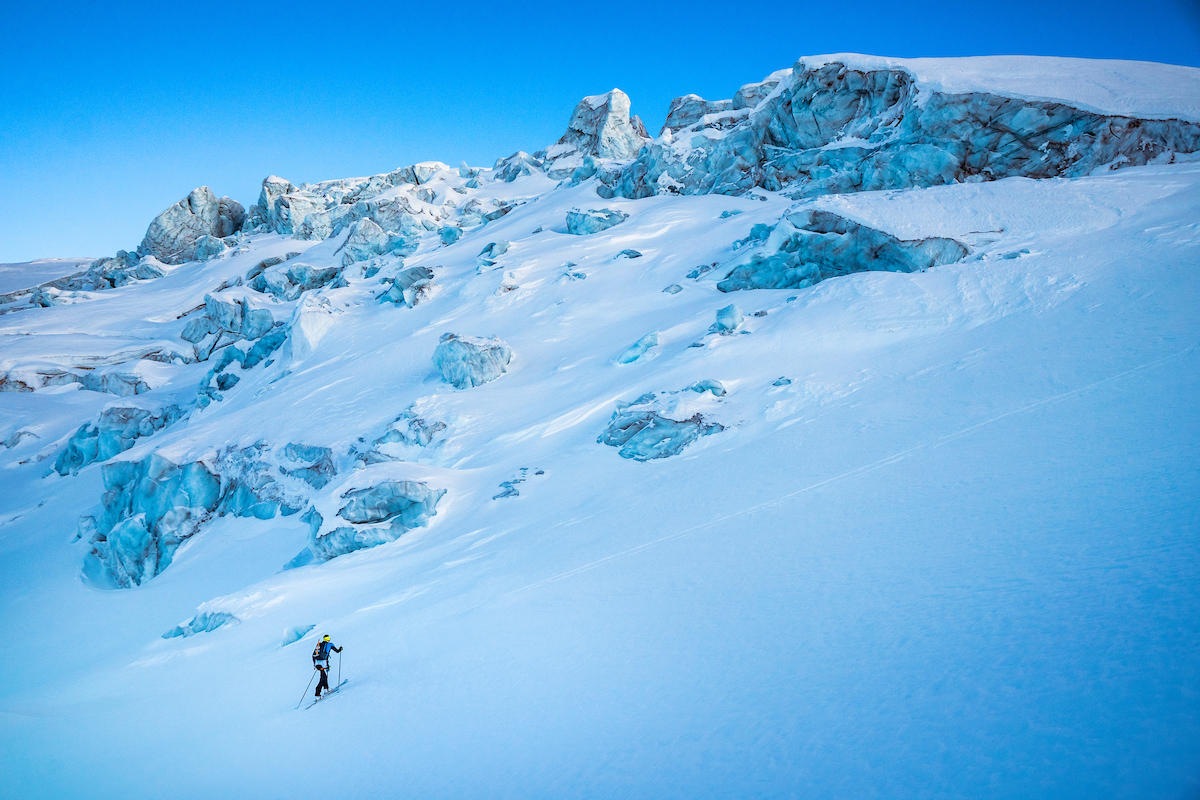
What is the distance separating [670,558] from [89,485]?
33.6 m

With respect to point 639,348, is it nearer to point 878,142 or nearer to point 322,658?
point 322,658

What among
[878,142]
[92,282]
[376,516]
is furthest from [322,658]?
[92,282]

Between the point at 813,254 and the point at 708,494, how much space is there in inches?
Result: 649

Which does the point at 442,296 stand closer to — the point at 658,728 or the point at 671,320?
the point at 671,320

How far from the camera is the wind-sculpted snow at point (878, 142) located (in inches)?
1035

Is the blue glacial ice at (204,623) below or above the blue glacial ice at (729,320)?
below

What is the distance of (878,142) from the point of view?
32.7 m

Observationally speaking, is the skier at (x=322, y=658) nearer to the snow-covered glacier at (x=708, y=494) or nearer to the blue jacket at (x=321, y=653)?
the blue jacket at (x=321, y=653)

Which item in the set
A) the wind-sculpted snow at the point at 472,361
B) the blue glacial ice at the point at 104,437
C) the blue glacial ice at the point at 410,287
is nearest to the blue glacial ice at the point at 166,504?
the wind-sculpted snow at the point at 472,361

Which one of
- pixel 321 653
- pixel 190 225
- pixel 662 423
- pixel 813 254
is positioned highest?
pixel 190 225

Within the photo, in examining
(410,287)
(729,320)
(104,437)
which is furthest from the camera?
(410,287)

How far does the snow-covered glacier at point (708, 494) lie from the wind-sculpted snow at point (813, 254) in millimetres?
155

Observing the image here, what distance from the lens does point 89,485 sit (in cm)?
2909

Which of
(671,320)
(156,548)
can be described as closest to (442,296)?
(671,320)
